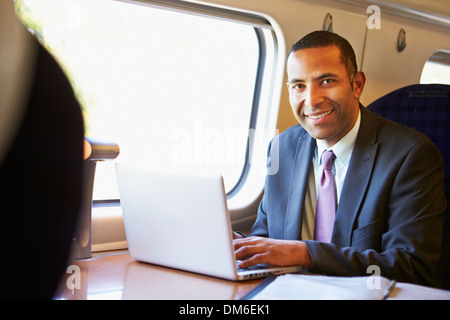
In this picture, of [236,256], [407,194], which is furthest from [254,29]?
[236,256]

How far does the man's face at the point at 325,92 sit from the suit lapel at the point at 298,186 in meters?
0.09

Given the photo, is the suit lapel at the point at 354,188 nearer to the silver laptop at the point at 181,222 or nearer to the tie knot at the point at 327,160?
the tie knot at the point at 327,160

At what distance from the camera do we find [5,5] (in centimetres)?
141

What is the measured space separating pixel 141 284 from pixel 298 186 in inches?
30.2

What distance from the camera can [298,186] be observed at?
1.96 meters

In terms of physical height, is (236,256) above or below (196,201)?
below

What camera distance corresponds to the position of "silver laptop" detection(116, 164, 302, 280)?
1352 mm

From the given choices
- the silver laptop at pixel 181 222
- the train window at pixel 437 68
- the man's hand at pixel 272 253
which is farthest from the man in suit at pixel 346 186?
the train window at pixel 437 68

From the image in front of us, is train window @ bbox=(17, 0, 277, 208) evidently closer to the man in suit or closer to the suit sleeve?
the man in suit

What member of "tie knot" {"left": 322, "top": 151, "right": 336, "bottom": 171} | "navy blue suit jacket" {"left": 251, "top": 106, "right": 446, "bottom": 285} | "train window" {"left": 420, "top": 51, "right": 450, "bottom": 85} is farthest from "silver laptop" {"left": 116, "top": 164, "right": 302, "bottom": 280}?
"train window" {"left": 420, "top": 51, "right": 450, "bottom": 85}

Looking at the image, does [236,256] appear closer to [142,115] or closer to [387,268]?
[387,268]

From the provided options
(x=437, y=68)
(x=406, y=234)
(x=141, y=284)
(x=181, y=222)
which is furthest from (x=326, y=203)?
(x=437, y=68)

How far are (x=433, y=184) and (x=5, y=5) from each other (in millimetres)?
1317
